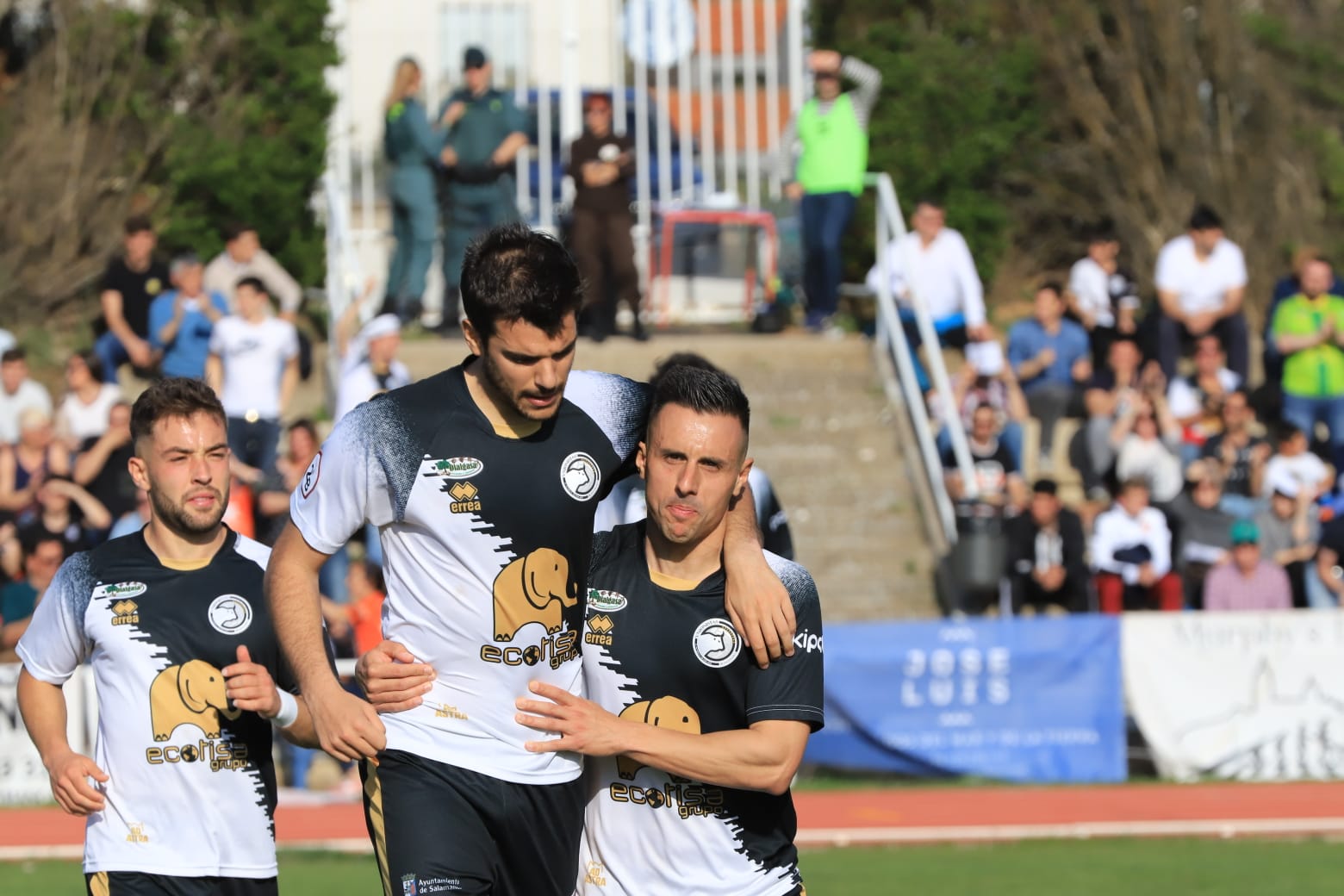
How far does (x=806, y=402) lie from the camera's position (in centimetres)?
1680

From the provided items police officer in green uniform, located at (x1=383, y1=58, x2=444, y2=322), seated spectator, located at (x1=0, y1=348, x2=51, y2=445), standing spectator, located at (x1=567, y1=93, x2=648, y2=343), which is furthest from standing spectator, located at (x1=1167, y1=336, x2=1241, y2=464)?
seated spectator, located at (x1=0, y1=348, x2=51, y2=445)

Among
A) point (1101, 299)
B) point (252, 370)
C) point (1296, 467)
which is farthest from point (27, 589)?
point (1296, 467)

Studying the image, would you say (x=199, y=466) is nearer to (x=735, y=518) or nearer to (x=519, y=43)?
(x=735, y=518)

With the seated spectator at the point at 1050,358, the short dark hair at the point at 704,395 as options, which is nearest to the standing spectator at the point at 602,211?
the seated spectator at the point at 1050,358

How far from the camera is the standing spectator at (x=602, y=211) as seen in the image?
16.1m

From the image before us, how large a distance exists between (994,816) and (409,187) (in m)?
7.19

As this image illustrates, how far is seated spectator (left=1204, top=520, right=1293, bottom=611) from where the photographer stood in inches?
536

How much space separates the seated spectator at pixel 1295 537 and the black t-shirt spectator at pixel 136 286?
8006 mm

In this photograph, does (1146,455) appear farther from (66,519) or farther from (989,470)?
(66,519)

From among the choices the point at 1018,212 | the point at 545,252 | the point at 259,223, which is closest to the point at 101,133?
the point at 259,223

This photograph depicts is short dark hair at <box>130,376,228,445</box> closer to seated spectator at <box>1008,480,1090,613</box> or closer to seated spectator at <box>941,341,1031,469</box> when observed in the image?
seated spectator at <box>1008,480,1090,613</box>

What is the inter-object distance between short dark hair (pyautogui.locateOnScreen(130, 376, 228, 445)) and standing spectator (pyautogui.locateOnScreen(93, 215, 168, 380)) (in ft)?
30.2

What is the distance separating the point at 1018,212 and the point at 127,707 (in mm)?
17305

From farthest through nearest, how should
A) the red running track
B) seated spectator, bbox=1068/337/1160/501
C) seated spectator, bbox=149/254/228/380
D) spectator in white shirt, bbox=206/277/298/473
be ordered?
seated spectator, bbox=1068/337/1160/501, seated spectator, bbox=149/254/228/380, spectator in white shirt, bbox=206/277/298/473, the red running track
